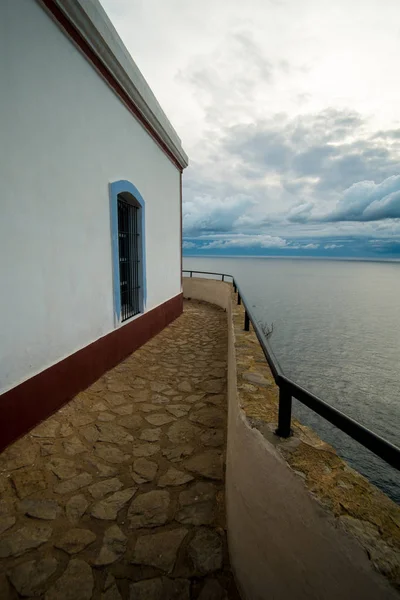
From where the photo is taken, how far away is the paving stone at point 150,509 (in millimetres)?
2119

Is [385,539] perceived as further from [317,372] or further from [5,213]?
[317,372]

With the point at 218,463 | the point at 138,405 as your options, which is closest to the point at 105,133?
the point at 138,405

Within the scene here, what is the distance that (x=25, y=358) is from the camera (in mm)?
2889

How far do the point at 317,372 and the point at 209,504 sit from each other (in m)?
16.8

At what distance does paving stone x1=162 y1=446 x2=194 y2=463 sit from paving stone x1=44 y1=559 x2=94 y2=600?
107 cm

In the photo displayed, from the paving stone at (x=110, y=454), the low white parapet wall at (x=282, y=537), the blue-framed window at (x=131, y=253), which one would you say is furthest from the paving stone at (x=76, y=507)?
the blue-framed window at (x=131, y=253)

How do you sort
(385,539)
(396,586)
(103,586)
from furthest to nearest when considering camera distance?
(103,586) < (385,539) < (396,586)

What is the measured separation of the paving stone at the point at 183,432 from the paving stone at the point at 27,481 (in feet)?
3.98

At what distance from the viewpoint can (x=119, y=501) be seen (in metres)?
2.29

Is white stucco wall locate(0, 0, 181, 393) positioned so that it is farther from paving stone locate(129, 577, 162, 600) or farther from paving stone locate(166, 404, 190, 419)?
paving stone locate(129, 577, 162, 600)

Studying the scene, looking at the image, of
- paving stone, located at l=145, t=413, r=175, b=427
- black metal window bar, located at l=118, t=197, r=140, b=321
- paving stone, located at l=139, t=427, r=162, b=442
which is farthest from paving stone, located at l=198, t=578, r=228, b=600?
black metal window bar, located at l=118, t=197, r=140, b=321

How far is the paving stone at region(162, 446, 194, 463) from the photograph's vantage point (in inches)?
109

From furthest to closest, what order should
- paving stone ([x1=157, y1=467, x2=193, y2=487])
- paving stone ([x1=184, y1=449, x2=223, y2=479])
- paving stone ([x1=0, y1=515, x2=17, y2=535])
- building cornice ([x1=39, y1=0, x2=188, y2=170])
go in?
building cornice ([x1=39, y1=0, x2=188, y2=170]), paving stone ([x1=184, y1=449, x2=223, y2=479]), paving stone ([x1=157, y1=467, x2=193, y2=487]), paving stone ([x1=0, y1=515, x2=17, y2=535])

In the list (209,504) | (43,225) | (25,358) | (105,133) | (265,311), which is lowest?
(265,311)
